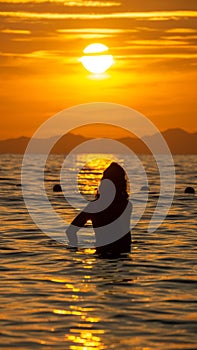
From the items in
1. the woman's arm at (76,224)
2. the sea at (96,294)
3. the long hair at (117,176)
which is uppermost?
the long hair at (117,176)

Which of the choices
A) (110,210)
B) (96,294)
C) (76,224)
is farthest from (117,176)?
(96,294)

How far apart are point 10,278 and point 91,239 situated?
7.89 meters

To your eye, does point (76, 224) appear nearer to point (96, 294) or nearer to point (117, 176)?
point (117, 176)

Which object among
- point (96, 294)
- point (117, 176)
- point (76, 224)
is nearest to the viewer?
point (96, 294)

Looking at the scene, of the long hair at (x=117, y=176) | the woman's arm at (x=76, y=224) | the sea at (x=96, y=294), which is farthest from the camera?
the woman's arm at (x=76, y=224)

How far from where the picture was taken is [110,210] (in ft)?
66.4

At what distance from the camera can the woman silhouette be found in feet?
64.9

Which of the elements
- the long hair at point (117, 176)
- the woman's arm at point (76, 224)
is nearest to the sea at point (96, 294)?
the woman's arm at point (76, 224)

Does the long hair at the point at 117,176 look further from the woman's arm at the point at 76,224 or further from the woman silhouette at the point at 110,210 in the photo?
the woman's arm at the point at 76,224

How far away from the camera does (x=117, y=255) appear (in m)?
21.8

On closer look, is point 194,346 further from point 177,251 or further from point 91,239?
point 91,239

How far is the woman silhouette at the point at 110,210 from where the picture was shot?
1978cm

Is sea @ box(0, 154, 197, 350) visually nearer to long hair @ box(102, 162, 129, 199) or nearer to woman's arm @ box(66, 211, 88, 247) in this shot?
woman's arm @ box(66, 211, 88, 247)

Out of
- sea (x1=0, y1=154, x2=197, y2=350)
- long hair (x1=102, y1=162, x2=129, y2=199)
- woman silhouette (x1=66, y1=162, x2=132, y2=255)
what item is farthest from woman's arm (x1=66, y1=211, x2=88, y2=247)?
long hair (x1=102, y1=162, x2=129, y2=199)
